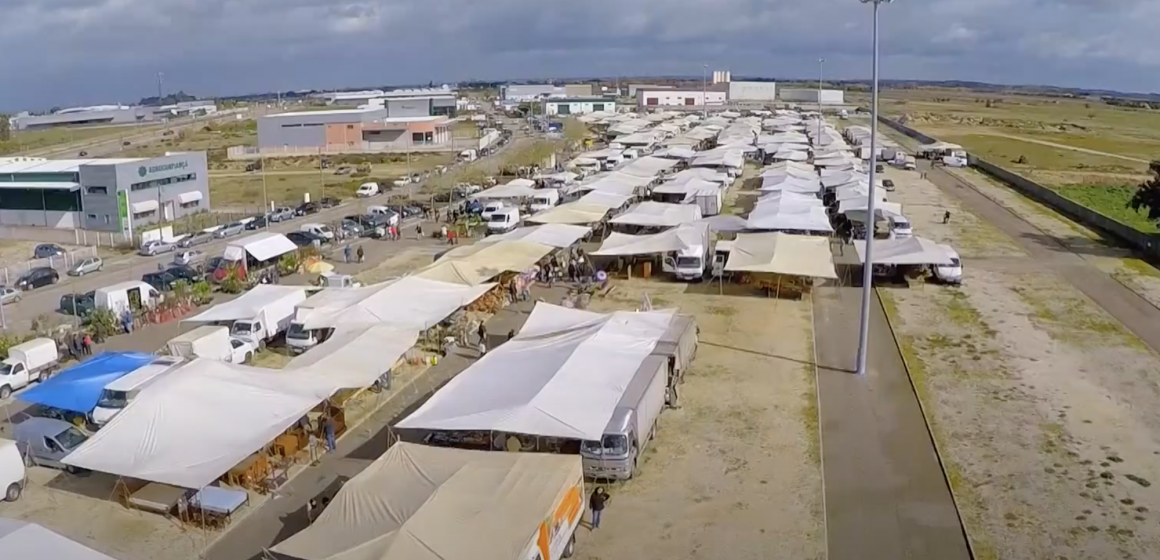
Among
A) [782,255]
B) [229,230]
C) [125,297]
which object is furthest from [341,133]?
[782,255]

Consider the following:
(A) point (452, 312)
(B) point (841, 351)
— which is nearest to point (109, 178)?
(A) point (452, 312)

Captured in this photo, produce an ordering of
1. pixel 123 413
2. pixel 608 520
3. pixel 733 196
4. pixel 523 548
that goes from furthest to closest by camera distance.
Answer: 1. pixel 733 196
2. pixel 123 413
3. pixel 608 520
4. pixel 523 548

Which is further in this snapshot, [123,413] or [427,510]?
[123,413]

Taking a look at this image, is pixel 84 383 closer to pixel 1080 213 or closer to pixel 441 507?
pixel 441 507

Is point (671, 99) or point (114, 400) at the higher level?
point (671, 99)

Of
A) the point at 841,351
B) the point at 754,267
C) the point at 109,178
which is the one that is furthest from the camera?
the point at 109,178

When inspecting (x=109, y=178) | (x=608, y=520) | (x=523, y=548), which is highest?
(x=109, y=178)

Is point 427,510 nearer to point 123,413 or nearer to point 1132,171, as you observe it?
point 123,413
